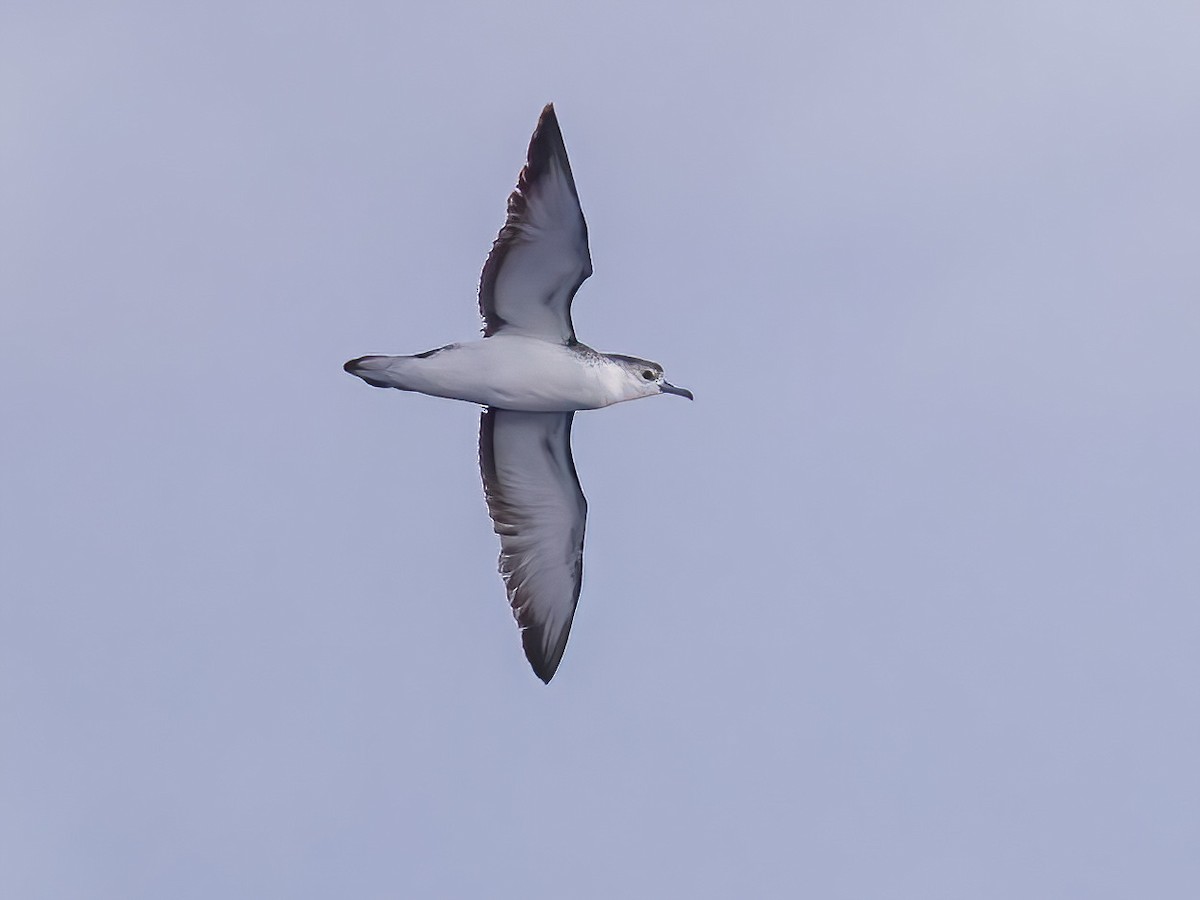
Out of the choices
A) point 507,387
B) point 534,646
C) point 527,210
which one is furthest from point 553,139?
point 534,646

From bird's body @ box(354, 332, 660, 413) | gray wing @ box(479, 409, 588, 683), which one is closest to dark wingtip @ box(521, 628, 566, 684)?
gray wing @ box(479, 409, 588, 683)

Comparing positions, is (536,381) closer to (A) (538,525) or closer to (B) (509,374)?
(B) (509,374)

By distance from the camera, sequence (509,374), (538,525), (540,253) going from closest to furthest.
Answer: (540,253) < (509,374) < (538,525)

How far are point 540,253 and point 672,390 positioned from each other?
342 cm

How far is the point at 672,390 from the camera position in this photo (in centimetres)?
2859

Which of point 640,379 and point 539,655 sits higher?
point 640,379

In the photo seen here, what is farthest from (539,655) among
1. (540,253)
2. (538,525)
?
(540,253)

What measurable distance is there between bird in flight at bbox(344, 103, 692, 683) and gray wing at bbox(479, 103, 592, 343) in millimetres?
14

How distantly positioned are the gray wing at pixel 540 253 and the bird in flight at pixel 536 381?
1cm

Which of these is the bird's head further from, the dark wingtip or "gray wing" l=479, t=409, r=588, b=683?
the dark wingtip

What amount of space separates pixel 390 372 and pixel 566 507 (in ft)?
13.3

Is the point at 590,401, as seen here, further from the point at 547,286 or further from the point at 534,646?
the point at 534,646

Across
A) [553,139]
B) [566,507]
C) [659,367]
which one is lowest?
[566,507]

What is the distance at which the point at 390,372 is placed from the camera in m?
26.7
